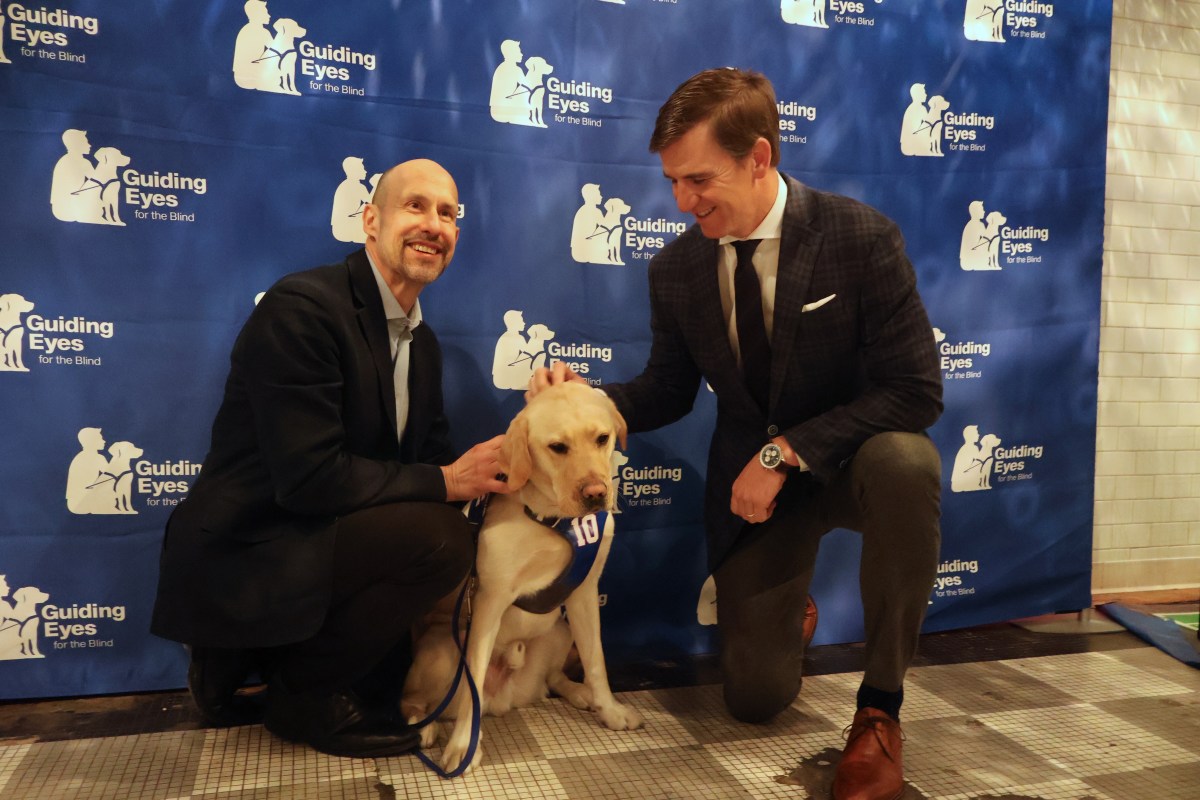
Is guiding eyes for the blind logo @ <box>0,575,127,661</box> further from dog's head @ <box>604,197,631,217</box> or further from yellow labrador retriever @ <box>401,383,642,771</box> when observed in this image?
dog's head @ <box>604,197,631,217</box>

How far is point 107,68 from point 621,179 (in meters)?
1.60

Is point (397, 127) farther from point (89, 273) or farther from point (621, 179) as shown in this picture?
point (89, 273)

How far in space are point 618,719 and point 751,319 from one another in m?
1.19

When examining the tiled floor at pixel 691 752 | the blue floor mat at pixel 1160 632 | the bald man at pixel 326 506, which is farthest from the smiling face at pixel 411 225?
the blue floor mat at pixel 1160 632

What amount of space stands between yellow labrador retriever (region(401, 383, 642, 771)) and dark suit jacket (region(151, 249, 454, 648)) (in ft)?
0.81

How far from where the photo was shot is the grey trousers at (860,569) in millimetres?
2146

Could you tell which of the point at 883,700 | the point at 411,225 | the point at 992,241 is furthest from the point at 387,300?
the point at 992,241

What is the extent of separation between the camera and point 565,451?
2178 mm

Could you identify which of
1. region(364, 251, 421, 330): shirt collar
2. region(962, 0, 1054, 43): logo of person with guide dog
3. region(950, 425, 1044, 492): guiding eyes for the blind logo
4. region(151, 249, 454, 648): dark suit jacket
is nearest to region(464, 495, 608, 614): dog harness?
region(151, 249, 454, 648): dark suit jacket

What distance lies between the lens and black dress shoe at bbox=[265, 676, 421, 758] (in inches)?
89.0

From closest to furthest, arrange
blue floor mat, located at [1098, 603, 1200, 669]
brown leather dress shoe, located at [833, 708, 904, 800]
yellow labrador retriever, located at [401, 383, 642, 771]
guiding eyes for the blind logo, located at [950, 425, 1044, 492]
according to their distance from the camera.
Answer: brown leather dress shoe, located at [833, 708, 904, 800], yellow labrador retriever, located at [401, 383, 642, 771], blue floor mat, located at [1098, 603, 1200, 669], guiding eyes for the blind logo, located at [950, 425, 1044, 492]

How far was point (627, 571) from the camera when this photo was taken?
3.13m

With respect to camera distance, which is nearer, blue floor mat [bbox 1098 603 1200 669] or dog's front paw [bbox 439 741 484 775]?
dog's front paw [bbox 439 741 484 775]

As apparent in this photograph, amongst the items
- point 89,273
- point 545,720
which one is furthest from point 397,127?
point 545,720
